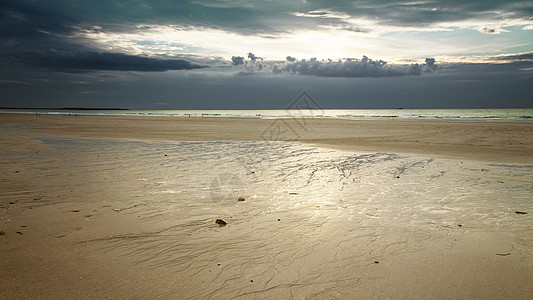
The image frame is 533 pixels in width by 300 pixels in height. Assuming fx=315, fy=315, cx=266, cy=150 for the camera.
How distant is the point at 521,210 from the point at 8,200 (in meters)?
8.91

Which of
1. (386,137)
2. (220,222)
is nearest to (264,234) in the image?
(220,222)

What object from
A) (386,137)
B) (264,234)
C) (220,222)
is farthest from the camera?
(386,137)

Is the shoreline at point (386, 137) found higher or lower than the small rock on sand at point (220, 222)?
lower

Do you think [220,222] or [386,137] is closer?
[220,222]

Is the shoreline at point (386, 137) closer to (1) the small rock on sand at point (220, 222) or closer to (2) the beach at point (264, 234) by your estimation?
(2) the beach at point (264, 234)

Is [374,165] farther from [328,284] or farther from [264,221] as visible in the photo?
[328,284]

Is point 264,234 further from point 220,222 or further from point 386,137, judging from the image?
point 386,137

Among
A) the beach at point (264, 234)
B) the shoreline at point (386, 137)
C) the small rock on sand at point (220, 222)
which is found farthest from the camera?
the shoreline at point (386, 137)

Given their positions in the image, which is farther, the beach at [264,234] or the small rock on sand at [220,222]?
the small rock on sand at [220,222]

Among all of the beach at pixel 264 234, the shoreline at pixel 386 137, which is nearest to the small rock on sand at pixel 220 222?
the beach at pixel 264 234

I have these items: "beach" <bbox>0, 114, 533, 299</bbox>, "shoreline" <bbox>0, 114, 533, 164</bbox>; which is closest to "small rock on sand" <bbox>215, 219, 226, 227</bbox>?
"beach" <bbox>0, 114, 533, 299</bbox>

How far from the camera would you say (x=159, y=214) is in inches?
200

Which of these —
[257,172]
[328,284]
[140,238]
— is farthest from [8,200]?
[328,284]

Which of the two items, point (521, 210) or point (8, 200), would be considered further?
point (8, 200)
